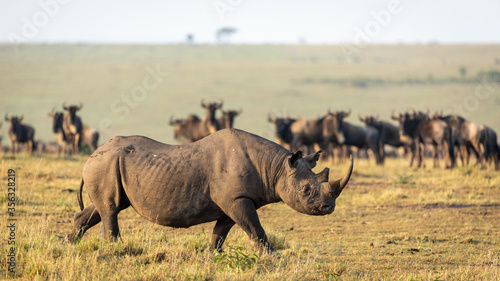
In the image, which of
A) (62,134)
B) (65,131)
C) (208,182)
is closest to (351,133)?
(65,131)

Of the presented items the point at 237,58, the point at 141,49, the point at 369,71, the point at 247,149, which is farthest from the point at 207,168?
the point at 141,49

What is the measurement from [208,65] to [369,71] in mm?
26893

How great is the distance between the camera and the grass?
22.6 feet

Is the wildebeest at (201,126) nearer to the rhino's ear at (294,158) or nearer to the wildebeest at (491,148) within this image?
the wildebeest at (491,148)

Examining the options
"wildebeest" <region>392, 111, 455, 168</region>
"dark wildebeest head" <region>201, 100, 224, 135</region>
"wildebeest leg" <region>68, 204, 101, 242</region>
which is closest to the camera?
"wildebeest leg" <region>68, 204, 101, 242</region>

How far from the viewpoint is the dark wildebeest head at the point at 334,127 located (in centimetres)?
2877

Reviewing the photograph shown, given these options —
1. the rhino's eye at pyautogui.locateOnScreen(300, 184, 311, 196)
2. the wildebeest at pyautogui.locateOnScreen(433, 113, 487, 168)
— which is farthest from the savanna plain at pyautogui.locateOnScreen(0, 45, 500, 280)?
the wildebeest at pyautogui.locateOnScreen(433, 113, 487, 168)

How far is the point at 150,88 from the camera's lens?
8575 cm

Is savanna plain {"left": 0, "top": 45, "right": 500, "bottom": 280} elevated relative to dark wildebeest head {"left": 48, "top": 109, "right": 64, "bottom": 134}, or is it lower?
lower

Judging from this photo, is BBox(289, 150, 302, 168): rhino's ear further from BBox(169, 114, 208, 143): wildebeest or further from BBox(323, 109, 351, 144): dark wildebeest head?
BBox(323, 109, 351, 144): dark wildebeest head

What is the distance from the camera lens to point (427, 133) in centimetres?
2555

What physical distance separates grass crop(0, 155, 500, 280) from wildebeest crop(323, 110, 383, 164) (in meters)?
11.2

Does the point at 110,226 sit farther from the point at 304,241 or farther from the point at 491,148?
the point at 491,148

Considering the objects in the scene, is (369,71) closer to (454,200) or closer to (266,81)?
(266,81)
